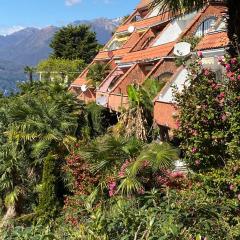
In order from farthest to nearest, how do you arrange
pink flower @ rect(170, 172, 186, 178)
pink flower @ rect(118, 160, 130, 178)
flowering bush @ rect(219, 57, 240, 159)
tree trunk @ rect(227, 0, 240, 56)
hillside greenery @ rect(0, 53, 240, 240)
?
pink flower @ rect(170, 172, 186, 178), pink flower @ rect(118, 160, 130, 178), tree trunk @ rect(227, 0, 240, 56), flowering bush @ rect(219, 57, 240, 159), hillside greenery @ rect(0, 53, 240, 240)

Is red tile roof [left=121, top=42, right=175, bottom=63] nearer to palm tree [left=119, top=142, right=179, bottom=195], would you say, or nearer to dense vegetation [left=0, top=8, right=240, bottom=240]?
dense vegetation [left=0, top=8, right=240, bottom=240]

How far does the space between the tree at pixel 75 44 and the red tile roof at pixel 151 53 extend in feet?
98.0

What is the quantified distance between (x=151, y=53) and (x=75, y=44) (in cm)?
3512

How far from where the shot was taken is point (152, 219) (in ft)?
17.5

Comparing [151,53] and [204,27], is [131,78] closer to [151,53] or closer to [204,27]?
[151,53]

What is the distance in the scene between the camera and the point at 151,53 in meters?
30.0

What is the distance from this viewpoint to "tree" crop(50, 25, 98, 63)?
63688 mm

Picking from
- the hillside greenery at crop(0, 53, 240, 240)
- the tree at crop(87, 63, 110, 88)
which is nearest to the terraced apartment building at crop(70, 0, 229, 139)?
the tree at crop(87, 63, 110, 88)

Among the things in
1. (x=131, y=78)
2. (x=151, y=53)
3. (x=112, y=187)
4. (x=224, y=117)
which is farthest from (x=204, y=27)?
(x=224, y=117)

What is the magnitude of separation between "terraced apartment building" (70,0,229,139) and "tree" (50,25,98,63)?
18150 mm

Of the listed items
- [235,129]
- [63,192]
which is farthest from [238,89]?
[63,192]

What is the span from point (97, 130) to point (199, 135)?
17.5 metres

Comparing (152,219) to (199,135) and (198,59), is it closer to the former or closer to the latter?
(199,135)

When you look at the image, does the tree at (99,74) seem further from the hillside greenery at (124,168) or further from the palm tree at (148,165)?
the palm tree at (148,165)
